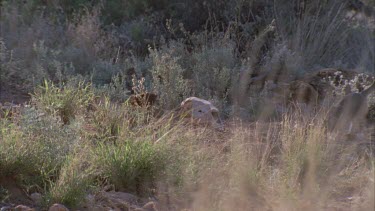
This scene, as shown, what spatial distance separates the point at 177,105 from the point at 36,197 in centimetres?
313

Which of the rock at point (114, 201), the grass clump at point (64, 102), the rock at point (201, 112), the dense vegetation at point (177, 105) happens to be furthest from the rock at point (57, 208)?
the rock at point (201, 112)

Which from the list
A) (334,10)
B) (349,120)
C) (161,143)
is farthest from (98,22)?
(161,143)

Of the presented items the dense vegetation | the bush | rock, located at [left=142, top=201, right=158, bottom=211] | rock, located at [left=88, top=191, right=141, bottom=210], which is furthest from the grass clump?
rock, located at [left=142, top=201, right=158, bottom=211]

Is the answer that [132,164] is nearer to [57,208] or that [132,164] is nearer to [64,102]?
[57,208]

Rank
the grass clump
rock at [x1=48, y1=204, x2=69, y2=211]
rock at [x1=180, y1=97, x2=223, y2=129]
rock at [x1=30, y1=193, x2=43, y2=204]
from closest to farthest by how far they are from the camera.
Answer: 1. rock at [x1=48, y1=204, x2=69, y2=211]
2. rock at [x1=30, y1=193, x2=43, y2=204]
3. the grass clump
4. rock at [x1=180, y1=97, x2=223, y2=129]

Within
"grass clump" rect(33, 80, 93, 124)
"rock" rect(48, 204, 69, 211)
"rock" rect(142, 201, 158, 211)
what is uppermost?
"rock" rect(48, 204, 69, 211)

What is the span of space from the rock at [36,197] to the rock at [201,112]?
224cm

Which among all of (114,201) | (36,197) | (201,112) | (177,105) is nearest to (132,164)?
(114,201)

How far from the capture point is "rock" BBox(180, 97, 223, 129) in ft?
22.6

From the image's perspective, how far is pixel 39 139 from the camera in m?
4.98

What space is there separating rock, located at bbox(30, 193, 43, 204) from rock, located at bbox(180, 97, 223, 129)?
7.36 feet

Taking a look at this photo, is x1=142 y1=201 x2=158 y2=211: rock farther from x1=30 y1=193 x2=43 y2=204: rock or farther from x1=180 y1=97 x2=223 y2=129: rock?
x1=180 y1=97 x2=223 y2=129: rock

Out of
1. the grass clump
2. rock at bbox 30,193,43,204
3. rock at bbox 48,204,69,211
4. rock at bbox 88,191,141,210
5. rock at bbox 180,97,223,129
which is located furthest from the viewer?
rock at bbox 180,97,223,129

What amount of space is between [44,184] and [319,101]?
166 inches
